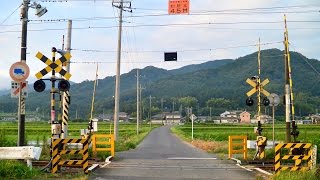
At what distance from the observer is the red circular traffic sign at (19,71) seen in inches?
520

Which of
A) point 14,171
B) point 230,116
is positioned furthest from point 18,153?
point 230,116

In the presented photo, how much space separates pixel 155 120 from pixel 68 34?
154661 mm

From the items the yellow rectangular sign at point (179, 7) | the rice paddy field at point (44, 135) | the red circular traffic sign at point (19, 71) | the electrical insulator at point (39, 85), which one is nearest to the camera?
the red circular traffic sign at point (19, 71)

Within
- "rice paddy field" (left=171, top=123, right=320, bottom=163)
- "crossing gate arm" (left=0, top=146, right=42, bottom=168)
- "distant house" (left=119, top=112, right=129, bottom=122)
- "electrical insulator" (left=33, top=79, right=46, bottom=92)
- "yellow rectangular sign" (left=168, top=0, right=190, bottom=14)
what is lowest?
"rice paddy field" (left=171, top=123, right=320, bottom=163)

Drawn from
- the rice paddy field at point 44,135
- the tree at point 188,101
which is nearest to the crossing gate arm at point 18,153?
the rice paddy field at point 44,135

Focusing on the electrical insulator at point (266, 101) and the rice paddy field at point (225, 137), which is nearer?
the electrical insulator at point (266, 101)

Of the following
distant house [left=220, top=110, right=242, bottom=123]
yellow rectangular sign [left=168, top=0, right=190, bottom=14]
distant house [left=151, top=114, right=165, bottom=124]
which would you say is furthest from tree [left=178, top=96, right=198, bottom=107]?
yellow rectangular sign [left=168, top=0, right=190, bottom=14]

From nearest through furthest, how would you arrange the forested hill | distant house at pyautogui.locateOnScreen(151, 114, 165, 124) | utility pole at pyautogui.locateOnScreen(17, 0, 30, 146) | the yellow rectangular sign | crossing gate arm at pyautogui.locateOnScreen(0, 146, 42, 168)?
crossing gate arm at pyautogui.locateOnScreen(0, 146, 42, 168) < utility pole at pyautogui.locateOnScreen(17, 0, 30, 146) < the yellow rectangular sign < the forested hill < distant house at pyautogui.locateOnScreen(151, 114, 165, 124)

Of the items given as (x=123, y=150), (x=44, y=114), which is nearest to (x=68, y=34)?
(x=123, y=150)

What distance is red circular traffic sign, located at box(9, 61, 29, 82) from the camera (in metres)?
13.2

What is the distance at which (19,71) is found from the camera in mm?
13258

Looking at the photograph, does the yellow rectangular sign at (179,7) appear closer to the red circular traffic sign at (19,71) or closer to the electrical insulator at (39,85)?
the electrical insulator at (39,85)

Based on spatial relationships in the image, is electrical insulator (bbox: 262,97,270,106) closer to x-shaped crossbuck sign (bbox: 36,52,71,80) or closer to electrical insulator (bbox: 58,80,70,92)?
electrical insulator (bbox: 58,80,70,92)

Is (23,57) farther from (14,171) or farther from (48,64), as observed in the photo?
(14,171)
